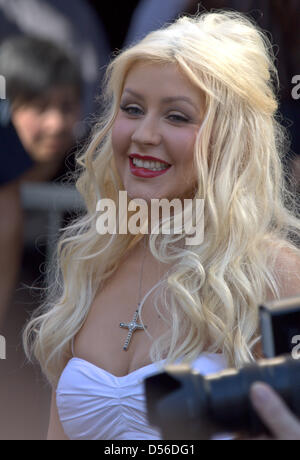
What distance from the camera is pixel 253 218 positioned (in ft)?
6.23

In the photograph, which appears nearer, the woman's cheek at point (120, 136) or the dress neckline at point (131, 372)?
the dress neckline at point (131, 372)

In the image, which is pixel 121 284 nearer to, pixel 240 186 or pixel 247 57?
pixel 240 186

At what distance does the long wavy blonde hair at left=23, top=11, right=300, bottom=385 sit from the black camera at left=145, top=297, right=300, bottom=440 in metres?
0.69

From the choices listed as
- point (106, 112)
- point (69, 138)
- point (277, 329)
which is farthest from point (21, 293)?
point (277, 329)

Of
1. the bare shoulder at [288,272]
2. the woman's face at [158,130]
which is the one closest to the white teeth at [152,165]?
the woman's face at [158,130]

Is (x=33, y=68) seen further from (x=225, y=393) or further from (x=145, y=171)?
(x=225, y=393)

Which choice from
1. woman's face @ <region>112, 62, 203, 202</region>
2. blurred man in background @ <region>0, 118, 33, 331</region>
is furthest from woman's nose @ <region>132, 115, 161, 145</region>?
blurred man in background @ <region>0, 118, 33, 331</region>

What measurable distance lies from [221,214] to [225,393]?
35.6 inches

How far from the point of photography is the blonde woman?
180 cm

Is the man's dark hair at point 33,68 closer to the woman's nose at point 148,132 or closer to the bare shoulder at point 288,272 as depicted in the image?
the woman's nose at point 148,132

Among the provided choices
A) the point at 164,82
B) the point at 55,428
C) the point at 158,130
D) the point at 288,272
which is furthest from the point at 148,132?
the point at 55,428

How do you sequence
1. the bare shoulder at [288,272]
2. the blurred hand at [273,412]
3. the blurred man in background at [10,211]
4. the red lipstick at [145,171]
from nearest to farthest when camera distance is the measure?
the blurred hand at [273,412] < the bare shoulder at [288,272] < the red lipstick at [145,171] < the blurred man in background at [10,211]

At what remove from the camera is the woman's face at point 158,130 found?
72.7 inches

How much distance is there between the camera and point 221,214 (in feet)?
6.18
